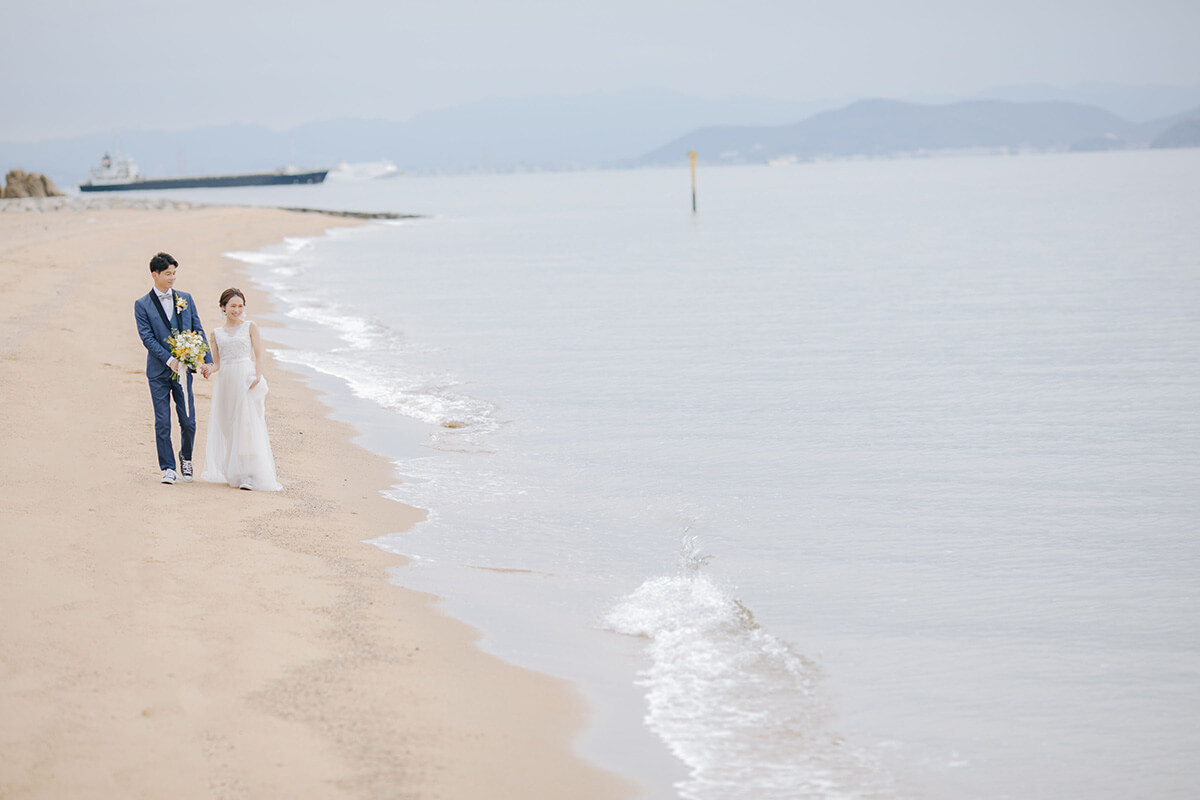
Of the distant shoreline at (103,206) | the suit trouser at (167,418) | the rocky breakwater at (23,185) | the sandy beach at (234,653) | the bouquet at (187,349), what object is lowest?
the sandy beach at (234,653)

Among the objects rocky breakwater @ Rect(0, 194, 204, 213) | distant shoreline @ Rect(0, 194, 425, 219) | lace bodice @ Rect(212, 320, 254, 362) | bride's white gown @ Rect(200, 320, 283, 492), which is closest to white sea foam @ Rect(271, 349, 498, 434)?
bride's white gown @ Rect(200, 320, 283, 492)

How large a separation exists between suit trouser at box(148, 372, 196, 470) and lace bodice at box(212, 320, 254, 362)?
1.13ft

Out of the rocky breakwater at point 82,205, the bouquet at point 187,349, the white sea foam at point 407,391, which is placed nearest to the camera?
the bouquet at point 187,349

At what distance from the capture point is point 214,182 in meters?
168

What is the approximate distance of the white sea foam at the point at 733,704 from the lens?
5078 mm

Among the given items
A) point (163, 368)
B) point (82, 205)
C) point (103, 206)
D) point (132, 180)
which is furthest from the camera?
point (132, 180)

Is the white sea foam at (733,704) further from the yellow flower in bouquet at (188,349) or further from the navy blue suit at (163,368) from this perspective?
the navy blue suit at (163,368)

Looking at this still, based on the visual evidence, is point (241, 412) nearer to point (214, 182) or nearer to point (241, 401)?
point (241, 401)

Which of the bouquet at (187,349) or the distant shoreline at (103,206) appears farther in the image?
the distant shoreline at (103,206)

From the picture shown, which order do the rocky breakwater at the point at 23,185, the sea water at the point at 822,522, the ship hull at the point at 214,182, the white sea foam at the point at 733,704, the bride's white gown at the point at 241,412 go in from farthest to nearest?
the ship hull at the point at 214,182
the rocky breakwater at the point at 23,185
the bride's white gown at the point at 241,412
the sea water at the point at 822,522
the white sea foam at the point at 733,704

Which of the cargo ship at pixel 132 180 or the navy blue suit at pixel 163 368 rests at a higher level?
the cargo ship at pixel 132 180

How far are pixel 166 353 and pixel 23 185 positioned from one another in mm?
87389

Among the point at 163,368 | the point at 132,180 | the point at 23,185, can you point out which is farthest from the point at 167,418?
the point at 132,180

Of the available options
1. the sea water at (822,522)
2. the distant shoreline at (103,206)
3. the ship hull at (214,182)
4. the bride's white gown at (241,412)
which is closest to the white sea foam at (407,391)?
the sea water at (822,522)
